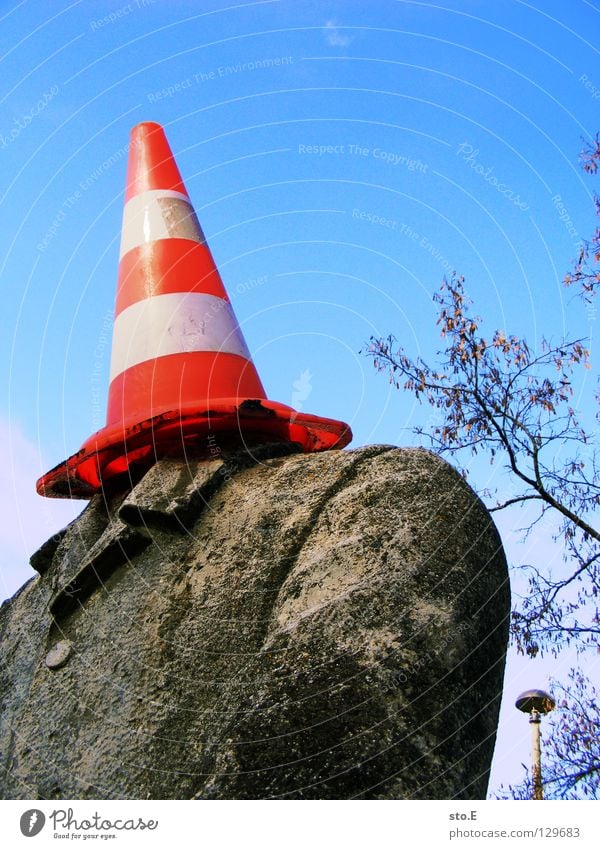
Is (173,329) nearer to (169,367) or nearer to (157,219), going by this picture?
(169,367)

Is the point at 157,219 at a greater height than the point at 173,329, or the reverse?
the point at 157,219

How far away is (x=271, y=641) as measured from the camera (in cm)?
285

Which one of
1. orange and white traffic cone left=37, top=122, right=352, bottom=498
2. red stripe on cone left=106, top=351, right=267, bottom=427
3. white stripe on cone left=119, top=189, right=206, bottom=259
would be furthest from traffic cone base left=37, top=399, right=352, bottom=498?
white stripe on cone left=119, top=189, right=206, bottom=259

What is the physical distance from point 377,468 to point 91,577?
Result: 3.50 feet

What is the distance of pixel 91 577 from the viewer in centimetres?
334

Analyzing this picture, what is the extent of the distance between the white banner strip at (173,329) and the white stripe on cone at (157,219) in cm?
36

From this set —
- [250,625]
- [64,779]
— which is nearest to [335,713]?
[250,625]

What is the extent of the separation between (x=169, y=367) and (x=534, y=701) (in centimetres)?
348

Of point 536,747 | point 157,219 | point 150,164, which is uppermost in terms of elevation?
point 150,164

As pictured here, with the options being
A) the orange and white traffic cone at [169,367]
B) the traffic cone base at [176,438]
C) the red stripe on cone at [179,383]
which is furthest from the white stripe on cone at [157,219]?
the traffic cone base at [176,438]

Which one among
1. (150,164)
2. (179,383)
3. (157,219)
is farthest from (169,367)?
(150,164)

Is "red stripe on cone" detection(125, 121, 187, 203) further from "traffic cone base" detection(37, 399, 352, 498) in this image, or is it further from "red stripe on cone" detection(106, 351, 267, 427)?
"traffic cone base" detection(37, 399, 352, 498)

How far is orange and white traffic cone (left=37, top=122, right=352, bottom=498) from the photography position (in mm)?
3502

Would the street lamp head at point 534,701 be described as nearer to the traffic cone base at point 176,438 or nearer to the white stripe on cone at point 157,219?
the traffic cone base at point 176,438
